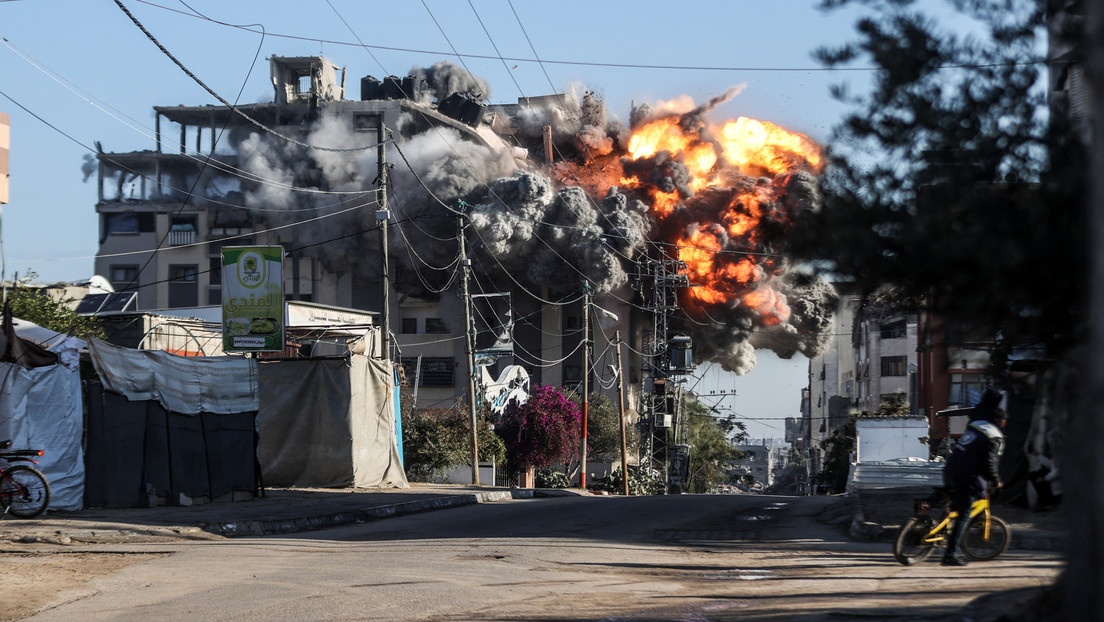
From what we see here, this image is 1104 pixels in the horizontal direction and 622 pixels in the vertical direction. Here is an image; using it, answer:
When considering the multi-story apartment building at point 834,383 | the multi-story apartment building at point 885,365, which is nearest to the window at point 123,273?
the multi-story apartment building at point 834,383

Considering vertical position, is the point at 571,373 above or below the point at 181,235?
below

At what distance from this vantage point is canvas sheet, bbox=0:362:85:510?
1628 centimetres

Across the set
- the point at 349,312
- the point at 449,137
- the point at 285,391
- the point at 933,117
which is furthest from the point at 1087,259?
the point at 449,137

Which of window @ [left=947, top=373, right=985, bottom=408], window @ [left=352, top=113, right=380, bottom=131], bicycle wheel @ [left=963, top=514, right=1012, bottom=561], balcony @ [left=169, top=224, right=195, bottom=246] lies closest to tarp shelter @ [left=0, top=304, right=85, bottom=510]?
bicycle wheel @ [left=963, top=514, right=1012, bottom=561]

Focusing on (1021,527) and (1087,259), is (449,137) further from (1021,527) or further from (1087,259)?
(1087,259)

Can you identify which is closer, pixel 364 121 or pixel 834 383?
pixel 364 121

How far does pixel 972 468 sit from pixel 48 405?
13.5 metres

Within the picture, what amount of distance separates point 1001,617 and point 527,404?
148 ft

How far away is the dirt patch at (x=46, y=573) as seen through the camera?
8.87 metres

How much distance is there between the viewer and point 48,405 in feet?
54.7

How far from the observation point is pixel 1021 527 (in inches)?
575

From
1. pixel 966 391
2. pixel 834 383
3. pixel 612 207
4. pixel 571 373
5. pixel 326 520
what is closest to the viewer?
pixel 326 520

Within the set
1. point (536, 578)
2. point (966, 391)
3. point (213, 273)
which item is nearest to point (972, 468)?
point (536, 578)

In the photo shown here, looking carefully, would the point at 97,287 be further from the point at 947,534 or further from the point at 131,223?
the point at 947,534
